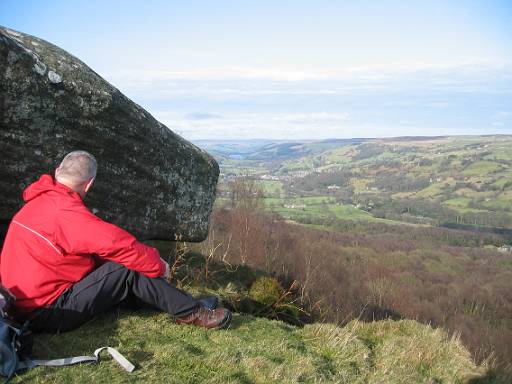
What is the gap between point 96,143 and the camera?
7.65 meters

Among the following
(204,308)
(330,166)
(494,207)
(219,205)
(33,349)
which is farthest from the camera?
(330,166)

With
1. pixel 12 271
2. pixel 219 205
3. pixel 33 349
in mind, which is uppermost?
pixel 12 271

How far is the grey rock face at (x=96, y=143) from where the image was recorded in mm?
6676

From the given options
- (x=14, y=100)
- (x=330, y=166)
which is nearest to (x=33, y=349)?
(x=14, y=100)

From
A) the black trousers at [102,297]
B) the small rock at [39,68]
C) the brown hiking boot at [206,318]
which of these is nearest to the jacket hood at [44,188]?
the black trousers at [102,297]

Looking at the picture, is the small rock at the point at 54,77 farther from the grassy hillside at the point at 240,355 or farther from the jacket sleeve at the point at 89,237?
the grassy hillside at the point at 240,355

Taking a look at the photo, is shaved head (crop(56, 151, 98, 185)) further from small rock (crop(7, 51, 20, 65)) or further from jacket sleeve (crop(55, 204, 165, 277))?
small rock (crop(7, 51, 20, 65))

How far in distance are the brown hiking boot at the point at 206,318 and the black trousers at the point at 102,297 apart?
0.73 feet

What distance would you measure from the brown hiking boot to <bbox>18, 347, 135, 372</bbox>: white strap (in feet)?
4.13

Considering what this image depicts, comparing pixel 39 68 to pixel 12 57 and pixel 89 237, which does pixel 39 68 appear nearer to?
pixel 12 57

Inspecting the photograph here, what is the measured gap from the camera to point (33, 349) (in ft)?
15.9

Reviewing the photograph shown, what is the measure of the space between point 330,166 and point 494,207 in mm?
81501

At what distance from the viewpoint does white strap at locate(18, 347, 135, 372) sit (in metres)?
4.37

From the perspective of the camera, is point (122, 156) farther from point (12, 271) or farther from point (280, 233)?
point (280, 233)
